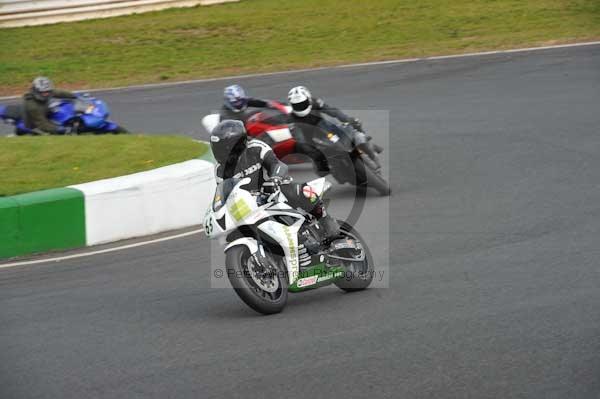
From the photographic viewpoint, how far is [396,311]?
726 cm

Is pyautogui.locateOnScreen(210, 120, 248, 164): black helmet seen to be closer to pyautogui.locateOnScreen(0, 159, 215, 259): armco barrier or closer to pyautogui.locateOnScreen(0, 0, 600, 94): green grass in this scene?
pyautogui.locateOnScreen(0, 159, 215, 259): armco barrier

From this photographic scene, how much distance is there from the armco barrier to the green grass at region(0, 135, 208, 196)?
1.89ft

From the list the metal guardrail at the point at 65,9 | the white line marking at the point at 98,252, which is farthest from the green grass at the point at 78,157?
the metal guardrail at the point at 65,9

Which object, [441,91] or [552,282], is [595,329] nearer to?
[552,282]

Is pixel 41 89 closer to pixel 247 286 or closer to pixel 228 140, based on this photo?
pixel 228 140

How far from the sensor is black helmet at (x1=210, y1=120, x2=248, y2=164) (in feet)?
24.2

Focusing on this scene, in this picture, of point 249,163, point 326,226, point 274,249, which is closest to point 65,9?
point 326,226

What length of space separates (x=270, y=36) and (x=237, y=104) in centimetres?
1231

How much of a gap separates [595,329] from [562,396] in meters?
1.25

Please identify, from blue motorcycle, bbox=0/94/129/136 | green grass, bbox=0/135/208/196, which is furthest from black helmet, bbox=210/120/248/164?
blue motorcycle, bbox=0/94/129/136

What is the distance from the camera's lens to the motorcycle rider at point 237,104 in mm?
13336

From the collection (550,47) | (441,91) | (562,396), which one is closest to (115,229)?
(562,396)

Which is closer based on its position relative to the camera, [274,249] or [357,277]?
[274,249]

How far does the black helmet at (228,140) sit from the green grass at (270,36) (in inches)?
583
